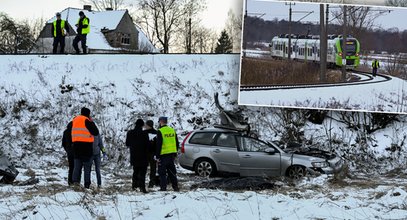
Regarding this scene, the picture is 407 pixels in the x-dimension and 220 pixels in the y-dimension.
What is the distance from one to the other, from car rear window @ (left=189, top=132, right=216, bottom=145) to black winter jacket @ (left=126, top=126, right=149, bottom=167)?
360cm

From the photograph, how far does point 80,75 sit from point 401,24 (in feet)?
35.9

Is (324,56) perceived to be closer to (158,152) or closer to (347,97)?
(347,97)

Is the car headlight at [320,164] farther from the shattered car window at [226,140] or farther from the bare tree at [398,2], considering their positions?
the bare tree at [398,2]

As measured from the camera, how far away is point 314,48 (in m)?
15.4

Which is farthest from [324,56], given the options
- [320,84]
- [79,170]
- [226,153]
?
[79,170]

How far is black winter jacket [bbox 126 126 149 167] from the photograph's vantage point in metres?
10.1

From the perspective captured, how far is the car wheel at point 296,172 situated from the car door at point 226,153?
4.17 ft

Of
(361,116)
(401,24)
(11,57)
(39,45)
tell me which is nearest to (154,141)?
(401,24)

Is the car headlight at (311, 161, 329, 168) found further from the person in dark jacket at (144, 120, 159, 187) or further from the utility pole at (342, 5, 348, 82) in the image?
the person in dark jacket at (144, 120, 159, 187)

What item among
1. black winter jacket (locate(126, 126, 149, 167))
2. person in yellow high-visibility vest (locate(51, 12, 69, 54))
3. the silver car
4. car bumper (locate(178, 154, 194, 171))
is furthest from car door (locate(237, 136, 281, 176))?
person in yellow high-visibility vest (locate(51, 12, 69, 54))

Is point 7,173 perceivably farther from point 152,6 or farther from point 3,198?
point 152,6

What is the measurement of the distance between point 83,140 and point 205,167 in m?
4.21

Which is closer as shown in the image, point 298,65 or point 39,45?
point 298,65

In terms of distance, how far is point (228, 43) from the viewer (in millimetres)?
44875
